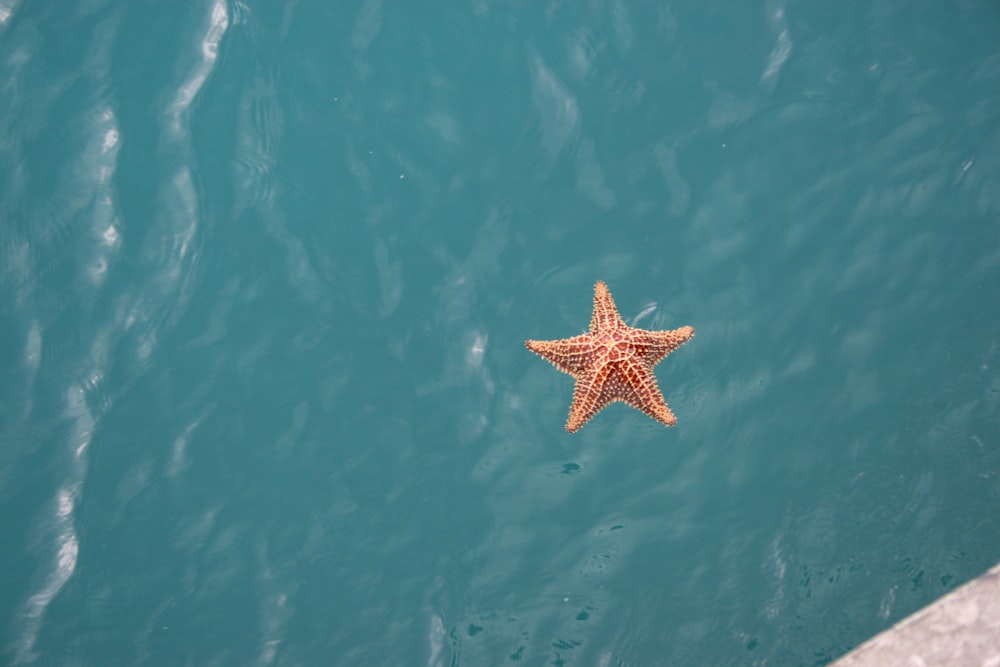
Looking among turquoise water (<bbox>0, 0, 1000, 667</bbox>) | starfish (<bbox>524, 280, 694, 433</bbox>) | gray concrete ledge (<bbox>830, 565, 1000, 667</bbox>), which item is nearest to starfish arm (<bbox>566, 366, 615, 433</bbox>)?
starfish (<bbox>524, 280, 694, 433</bbox>)

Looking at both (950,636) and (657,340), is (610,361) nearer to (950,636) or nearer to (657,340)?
(657,340)

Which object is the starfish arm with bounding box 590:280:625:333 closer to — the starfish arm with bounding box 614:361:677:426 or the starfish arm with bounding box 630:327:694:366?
the starfish arm with bounding box 630:327:694:366

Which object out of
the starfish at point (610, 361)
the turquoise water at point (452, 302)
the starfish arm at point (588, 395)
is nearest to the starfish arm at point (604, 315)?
the starfish at point (610, 361)

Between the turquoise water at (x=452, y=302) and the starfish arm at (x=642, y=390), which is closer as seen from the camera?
the starfish arm at (x=642, y=390)

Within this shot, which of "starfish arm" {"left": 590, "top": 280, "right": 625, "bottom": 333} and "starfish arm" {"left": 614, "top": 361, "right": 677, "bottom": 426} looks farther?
"starfish arm" {"left": 590, "top": 280, "right": 625, "bottom": 333}

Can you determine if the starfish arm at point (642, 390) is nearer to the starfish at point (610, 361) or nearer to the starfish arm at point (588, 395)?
the starfish at point (610, 361)

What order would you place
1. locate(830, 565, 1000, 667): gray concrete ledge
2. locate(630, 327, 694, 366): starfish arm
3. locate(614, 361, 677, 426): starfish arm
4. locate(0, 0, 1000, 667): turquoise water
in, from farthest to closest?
locate(0, 0, 1000, 667): turquoise water
locate(630, 327, 694, 366): starfish arm
locate(614, 361, 677, 426): starfish arm
locate(830, 565, 1000, 667): gray concrete ledge

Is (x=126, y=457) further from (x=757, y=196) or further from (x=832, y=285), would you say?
(x=832, y=285)
